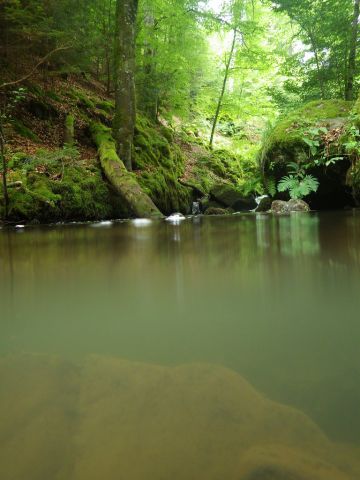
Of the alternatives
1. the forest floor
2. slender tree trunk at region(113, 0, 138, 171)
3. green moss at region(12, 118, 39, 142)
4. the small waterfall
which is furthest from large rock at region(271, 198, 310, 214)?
green moss at region(12, 118, 39, 142)

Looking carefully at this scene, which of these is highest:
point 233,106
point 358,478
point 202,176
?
point 233,106

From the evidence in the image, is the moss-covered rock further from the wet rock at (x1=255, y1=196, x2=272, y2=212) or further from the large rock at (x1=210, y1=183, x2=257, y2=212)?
the wet rock at (x1=255, y1=196, x2=272, y2=212)

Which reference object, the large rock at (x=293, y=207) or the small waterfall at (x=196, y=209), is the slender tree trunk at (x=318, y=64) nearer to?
the large rock at (x=293, y=207)

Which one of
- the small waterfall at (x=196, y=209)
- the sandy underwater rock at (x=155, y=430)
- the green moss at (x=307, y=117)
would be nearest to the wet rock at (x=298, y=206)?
the green moss at (x=307, y=117)

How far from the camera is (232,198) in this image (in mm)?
10844

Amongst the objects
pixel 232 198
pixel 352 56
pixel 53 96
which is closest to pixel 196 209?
pixel 232 198

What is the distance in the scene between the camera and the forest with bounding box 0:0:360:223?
6.60m

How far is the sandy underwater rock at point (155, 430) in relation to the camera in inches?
17.6

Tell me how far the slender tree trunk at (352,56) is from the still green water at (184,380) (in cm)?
947

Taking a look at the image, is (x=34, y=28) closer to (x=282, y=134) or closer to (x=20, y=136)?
(x=20, y=136)

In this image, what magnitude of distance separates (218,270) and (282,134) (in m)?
7.11

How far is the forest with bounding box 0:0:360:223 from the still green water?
503 cm

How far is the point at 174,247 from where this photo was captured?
2676 mm

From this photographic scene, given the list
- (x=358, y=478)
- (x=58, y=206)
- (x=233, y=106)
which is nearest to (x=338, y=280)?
(x=358, y=478)
